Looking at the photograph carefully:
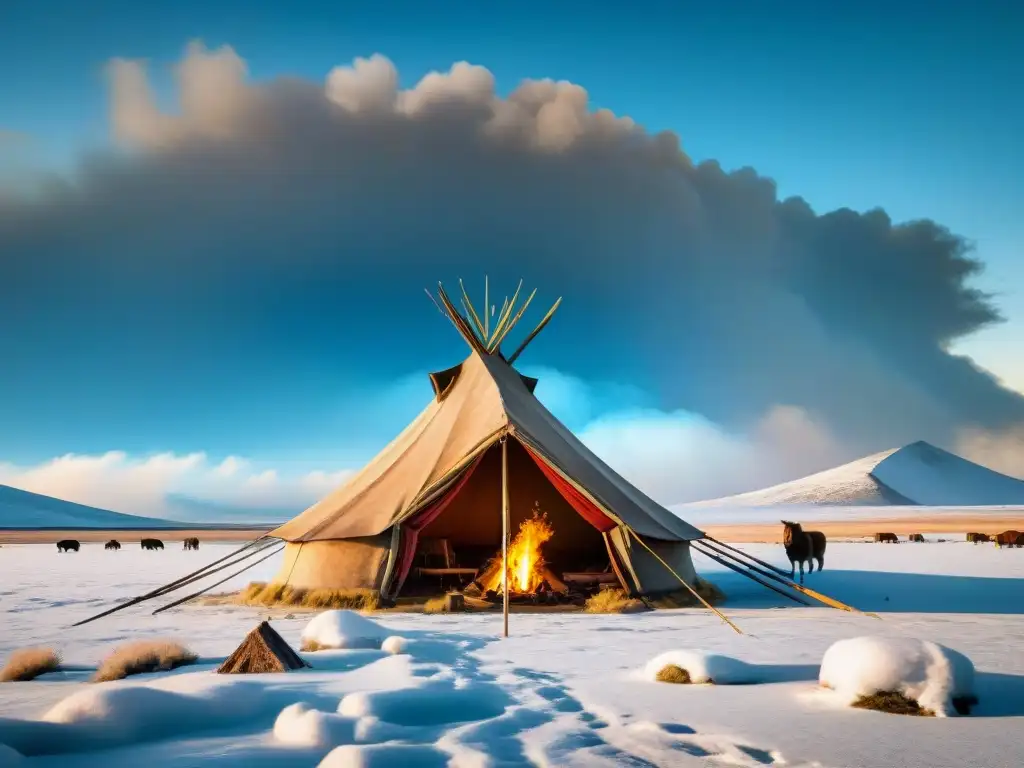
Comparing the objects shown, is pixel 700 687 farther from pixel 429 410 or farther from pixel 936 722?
pixel 429 410

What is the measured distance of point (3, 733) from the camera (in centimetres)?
490

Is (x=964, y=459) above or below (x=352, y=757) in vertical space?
above

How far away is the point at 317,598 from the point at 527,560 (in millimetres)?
3912

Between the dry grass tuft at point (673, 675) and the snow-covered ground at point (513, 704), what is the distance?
0.11 m

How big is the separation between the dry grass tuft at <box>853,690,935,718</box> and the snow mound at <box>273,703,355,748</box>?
12.5 ft

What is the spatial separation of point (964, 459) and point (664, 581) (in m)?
184

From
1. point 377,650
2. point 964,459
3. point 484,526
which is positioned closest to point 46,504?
point 484,526

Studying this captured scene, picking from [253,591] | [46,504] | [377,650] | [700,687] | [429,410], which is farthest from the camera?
[46,504]

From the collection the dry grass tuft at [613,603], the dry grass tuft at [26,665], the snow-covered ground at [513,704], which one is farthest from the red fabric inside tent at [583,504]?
the dry grass tuft at [26,665]

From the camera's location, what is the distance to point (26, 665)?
24.2 feet

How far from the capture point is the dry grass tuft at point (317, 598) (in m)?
12.6

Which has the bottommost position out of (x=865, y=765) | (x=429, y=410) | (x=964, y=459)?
(x=865, y=765)

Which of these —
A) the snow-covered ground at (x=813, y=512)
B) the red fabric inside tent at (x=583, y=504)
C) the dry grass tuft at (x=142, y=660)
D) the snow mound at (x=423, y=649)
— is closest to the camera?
the dry grass tuft at (x=142, y=660)

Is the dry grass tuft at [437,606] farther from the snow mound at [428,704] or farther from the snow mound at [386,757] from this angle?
the snow mound at [386,757]
